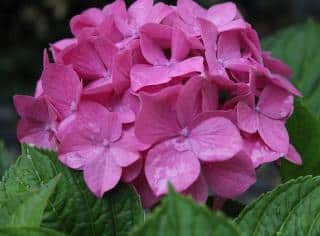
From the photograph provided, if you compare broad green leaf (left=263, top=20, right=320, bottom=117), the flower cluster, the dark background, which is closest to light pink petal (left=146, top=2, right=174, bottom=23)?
the flower cluster

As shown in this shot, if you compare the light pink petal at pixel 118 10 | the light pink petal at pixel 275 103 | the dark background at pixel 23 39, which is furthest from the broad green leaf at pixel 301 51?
the dark background at pixel 23 39

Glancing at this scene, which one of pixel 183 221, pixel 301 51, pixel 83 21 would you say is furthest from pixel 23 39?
pixel 183 221

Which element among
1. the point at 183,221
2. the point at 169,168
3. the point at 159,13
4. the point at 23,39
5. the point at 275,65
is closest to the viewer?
the point at 183,221

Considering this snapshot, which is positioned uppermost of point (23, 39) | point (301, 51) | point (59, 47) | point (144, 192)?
point (59, 47)

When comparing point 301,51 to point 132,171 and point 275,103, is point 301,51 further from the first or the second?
point 132,171

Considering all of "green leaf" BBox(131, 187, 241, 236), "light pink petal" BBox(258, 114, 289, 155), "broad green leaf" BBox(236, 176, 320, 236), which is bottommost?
"broad green leaf" BBox(236, 176, 320, 236)

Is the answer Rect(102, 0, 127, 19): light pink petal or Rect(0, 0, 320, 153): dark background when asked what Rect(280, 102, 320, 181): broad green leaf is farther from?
Rect(0, 0, 320, 153): dark background

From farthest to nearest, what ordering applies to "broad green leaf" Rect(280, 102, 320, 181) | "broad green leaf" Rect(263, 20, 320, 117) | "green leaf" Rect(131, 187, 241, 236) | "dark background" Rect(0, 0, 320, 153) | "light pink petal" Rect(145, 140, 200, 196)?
"dark background" Rect(0, 0, 320, 153) < "broad green leaf" Rect(263, 20, 320, 117) < "broad green leaf" Rect(280, 102, 320, 181) < "light pink petal" Rect(145, 140, 200, 196) < "green leaf" Rect(131, 187, 241, 236)

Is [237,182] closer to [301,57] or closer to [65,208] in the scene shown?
[65,208]
